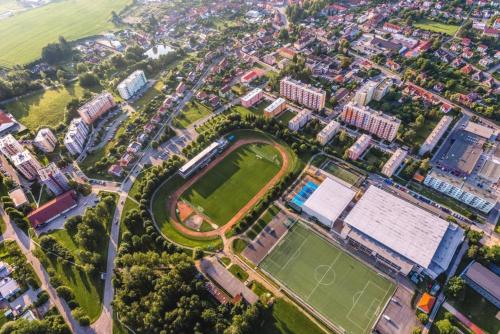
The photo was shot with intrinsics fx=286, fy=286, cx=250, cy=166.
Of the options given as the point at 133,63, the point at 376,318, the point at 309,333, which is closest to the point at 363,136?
the point at 376,318

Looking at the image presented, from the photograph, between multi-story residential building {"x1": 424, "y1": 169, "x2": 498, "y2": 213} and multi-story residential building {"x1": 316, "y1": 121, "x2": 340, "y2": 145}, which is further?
multi-story residential building {"x1": 316, "y1": 121, "x2": 340, "y2": 145}

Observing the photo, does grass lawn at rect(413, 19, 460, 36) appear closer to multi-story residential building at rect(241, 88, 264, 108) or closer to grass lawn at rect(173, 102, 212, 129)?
multi-story residential building at rect(241, 88, 264, 108)

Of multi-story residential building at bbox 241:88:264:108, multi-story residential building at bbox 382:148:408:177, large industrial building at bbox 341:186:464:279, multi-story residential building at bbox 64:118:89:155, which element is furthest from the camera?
multi-story residential building at bbox 241:88:264:108

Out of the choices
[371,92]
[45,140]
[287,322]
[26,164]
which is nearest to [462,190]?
[371,92]

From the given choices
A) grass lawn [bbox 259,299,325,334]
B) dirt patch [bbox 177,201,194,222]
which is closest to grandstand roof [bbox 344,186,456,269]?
grass lawn [bbox 259,299,325,334]

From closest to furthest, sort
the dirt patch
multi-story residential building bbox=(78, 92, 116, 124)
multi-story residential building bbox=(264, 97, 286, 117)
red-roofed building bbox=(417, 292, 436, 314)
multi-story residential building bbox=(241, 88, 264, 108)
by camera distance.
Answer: red-roofed building bbox=(417, 292, 436, 314) < the dirt patch < multi-story residential building bbox=(264, 97, 286, 117) < multi-story residential building bbox=(78, 92, 116, 124) < multi-story residential building bbox=(241, 88, 264, 108)

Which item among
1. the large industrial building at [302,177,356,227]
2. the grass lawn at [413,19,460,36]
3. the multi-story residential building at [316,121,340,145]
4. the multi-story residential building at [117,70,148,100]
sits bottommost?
the large industrial building at [302,177,356,227]

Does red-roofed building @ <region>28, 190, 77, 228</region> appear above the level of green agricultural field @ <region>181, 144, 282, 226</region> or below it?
below
